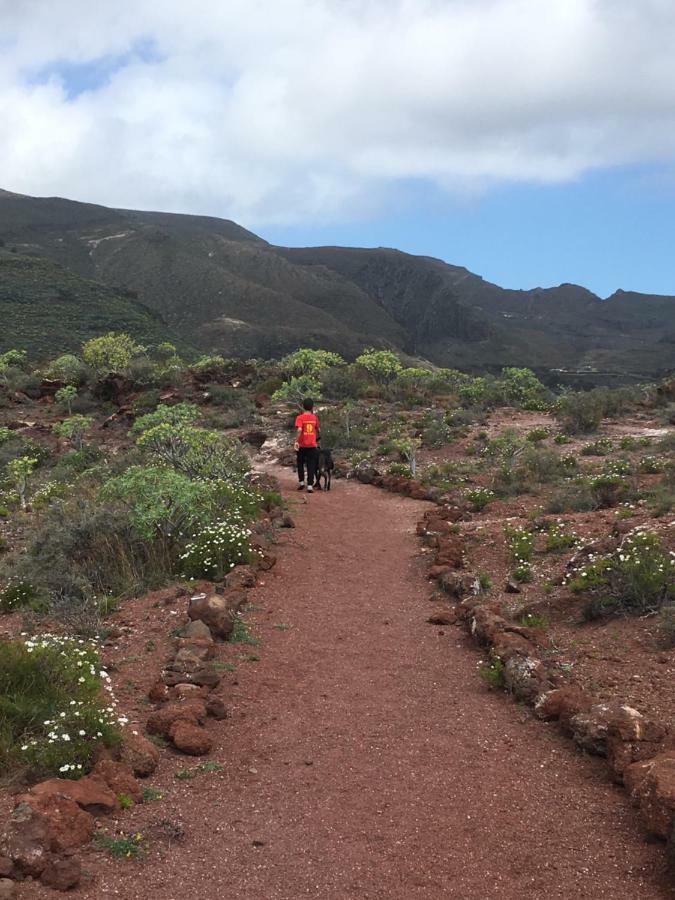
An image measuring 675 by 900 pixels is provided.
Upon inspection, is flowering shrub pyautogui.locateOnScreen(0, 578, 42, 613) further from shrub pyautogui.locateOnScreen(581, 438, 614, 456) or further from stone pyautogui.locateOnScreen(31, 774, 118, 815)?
shrub pyautogui.locateOnScreen(581, 438, 614, 456)

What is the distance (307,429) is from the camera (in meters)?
12.0

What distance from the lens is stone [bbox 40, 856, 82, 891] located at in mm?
2879

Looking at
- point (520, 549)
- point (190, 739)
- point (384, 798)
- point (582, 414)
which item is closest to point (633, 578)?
point (520, 549)

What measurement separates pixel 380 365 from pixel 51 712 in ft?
75.1

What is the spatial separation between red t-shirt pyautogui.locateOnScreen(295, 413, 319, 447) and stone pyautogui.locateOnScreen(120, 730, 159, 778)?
819 centimetres

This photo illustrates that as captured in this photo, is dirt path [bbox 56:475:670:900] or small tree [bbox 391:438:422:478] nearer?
dirt path [bbox 56:475:670:900]

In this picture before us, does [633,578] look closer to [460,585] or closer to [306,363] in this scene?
[460,585]

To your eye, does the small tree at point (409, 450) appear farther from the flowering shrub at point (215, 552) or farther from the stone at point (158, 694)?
the stone at point (158, 694)

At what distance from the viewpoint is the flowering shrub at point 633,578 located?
5949 mm

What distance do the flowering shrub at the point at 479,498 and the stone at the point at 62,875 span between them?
874 cm

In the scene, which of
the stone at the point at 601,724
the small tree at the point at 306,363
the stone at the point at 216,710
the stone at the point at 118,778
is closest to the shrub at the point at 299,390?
the small tree at the point at 306,363

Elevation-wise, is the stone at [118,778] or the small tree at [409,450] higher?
the small tree at [409,450]

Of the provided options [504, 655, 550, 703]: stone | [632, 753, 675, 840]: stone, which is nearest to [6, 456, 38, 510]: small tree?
[504, 655, 550, 703]: stone

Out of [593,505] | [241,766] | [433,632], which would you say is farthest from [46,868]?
[593,505]
